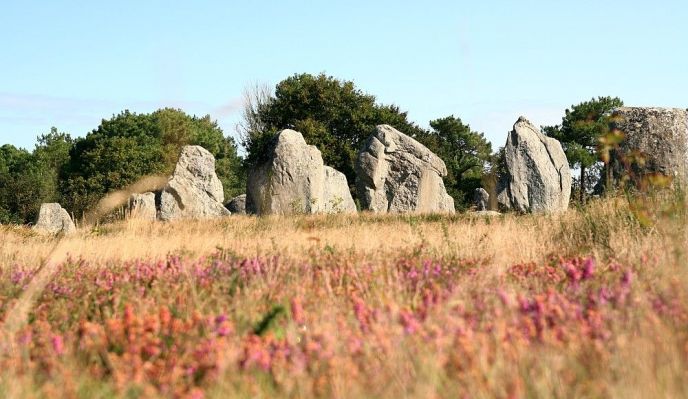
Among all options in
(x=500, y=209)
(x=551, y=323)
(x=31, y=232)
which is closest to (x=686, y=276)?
(x=551, y=323)

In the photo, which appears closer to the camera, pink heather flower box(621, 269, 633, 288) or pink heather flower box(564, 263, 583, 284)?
pink heather flower box(621, 269, 633, 288)

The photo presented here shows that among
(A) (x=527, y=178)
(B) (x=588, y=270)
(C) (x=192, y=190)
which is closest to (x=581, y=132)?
(A) (x=527, y=178)

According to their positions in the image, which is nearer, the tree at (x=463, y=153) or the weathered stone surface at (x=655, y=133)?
the weathered stone surface at (x=655, y=133)

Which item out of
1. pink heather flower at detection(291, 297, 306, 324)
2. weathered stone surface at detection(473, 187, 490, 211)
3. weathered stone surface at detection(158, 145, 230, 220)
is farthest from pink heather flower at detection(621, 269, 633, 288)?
weathered stone surface at detection(473, 187, 490, 211)

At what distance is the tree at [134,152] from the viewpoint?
154 ft

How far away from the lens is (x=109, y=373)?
4.93 meters

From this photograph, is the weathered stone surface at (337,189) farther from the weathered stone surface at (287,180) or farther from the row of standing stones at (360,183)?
the weathered stone surface at (287,180)

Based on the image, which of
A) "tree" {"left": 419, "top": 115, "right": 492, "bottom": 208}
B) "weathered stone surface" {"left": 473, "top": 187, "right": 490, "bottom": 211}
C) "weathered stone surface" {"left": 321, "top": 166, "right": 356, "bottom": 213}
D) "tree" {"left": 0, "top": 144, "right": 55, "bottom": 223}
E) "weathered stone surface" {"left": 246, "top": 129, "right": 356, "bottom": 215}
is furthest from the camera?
"tree" {"left": 419, "top": 115, "right": 492, "bottom": 208}

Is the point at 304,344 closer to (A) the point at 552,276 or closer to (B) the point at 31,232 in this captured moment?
(A) the point at 552,276

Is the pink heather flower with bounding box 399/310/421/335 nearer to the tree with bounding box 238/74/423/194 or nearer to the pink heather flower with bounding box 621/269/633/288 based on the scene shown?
the pink heather flower with bounding box 621/269/633/288

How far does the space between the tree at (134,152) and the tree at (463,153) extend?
16.0 meters

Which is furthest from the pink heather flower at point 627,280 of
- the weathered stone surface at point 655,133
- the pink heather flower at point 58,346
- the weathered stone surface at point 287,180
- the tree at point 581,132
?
the tree at point 581,132

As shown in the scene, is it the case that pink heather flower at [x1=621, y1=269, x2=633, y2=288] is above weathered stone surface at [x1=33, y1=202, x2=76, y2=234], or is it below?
below

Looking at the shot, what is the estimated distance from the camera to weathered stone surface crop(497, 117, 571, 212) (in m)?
29.2
